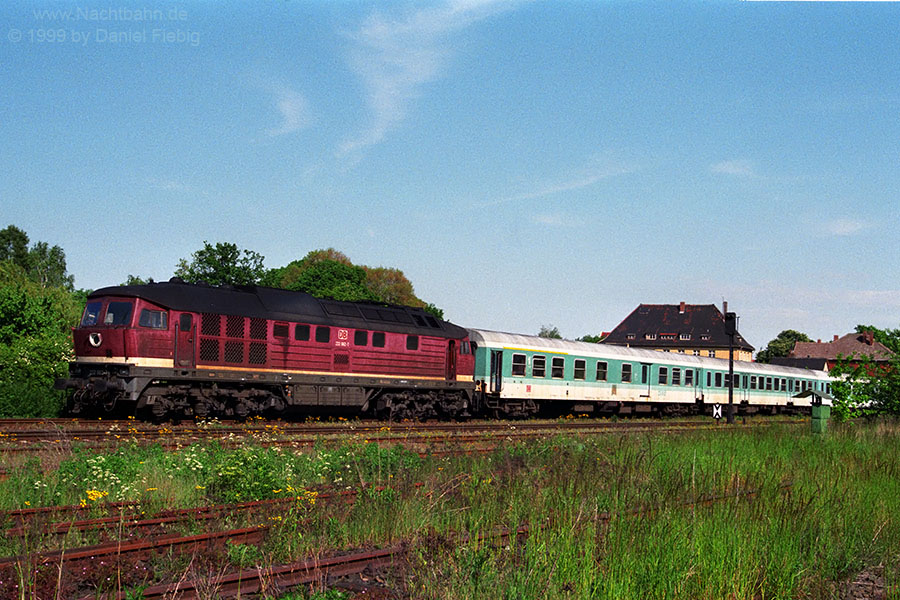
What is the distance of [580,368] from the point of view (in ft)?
109

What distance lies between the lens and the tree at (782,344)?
467ft

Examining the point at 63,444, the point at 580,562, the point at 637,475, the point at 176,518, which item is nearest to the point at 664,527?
the point at 580,562

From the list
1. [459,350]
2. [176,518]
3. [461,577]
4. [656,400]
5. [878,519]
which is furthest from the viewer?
[656,400]

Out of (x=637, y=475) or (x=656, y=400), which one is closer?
(x=637, y=475)

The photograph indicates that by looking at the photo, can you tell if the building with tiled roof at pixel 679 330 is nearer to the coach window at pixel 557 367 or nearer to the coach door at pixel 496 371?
the coach window at pixel 557 367

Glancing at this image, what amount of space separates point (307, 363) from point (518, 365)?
31.0 ft

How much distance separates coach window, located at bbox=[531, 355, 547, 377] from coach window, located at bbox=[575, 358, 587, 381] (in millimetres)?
2006

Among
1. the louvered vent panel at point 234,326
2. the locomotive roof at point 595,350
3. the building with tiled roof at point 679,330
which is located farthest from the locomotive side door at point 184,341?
the building with tiled roof at point 679,330

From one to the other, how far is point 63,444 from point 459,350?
16311 millimetres

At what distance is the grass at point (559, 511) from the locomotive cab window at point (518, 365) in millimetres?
15473

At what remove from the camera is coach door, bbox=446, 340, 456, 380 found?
1139 inches

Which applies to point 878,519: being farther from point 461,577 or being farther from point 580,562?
point 461,577

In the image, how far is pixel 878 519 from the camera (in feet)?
31.5

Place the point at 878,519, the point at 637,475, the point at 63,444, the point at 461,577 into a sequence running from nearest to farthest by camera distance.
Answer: the point at 461,577, the point at 878,519, the point at 637,475, the point at 63,444
